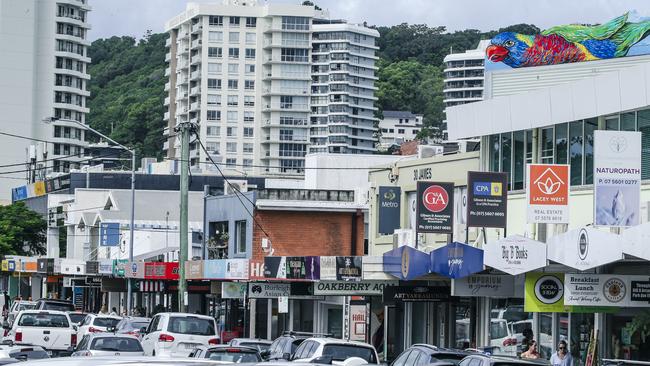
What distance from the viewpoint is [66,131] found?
15625 cm

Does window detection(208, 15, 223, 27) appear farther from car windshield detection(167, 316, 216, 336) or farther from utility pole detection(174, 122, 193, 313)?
car windshield detection(167, 316, 216, 336)

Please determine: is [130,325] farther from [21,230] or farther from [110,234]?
[21,230]

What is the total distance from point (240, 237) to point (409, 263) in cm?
2204

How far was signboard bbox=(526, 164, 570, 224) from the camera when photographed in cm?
2925

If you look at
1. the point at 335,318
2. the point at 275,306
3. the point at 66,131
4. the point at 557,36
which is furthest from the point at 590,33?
the point at 66,131

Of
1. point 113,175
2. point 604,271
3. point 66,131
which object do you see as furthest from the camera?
point 66,131

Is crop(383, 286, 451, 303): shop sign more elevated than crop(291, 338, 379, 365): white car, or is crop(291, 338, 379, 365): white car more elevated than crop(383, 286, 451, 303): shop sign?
crop(383, 286, 451, 303): shop sign

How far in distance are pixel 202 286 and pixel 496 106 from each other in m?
23.6

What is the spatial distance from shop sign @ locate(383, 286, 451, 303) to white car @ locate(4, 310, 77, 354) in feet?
31.3

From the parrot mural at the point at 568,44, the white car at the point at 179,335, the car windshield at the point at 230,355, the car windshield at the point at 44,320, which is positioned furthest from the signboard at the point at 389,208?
the car windshield at the point at 230,355

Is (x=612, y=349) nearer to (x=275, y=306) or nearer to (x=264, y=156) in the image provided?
(x=275, y=306)

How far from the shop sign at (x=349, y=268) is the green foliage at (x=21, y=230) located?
2388 inches

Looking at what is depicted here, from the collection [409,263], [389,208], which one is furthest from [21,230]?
[409,263]

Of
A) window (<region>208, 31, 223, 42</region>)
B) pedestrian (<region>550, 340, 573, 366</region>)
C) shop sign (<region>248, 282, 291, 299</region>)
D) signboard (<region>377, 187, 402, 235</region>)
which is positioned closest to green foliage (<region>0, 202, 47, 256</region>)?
shop sign (<region>248, 282, 291, 299</region>)
